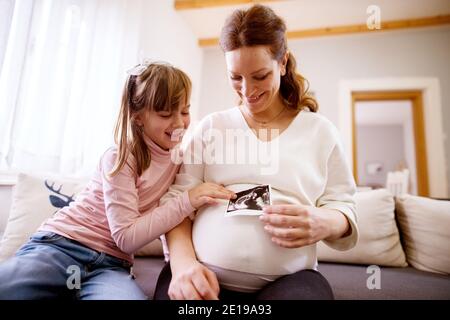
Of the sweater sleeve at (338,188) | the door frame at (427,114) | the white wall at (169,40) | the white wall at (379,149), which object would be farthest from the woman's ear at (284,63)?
the white wall at (379,149)

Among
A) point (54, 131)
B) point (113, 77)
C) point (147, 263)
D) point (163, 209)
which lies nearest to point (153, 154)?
point (163, 209)

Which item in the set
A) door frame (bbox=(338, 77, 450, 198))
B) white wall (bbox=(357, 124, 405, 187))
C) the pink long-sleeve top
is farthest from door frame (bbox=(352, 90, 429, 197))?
white wall (bbox=(357, 124, 405, 187))

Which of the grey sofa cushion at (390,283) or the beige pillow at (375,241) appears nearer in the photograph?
the grey sofa cushion at (390,283)

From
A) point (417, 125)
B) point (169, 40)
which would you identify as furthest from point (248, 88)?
point (417, 125)

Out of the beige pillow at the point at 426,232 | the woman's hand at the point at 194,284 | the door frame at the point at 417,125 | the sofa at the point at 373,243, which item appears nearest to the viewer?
the woman's hand at the point at 194,284

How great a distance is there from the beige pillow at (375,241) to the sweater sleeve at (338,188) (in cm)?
59

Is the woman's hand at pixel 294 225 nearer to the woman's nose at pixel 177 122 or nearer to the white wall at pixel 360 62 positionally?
the woman's nose at pixel 177 122

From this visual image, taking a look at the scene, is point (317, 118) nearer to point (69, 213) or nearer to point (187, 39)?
point (69, 213)

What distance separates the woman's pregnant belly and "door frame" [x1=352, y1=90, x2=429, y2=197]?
8.21ft

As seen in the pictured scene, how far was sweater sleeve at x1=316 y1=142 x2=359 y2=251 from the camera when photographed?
73 centimetres

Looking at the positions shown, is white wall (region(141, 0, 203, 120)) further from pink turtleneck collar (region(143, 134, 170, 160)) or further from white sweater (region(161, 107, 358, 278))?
white sweater (region(161, 107, 358, 278))

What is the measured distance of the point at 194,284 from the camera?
0.58 meters

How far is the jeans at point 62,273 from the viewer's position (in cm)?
Answer: 64

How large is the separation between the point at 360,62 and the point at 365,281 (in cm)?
255
